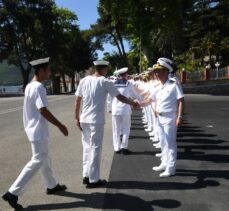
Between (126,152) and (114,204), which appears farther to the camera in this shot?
(126,152)

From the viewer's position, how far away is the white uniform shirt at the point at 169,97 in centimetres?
769

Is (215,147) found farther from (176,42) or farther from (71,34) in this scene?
(71,34)

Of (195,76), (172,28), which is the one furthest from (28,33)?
(195,76)

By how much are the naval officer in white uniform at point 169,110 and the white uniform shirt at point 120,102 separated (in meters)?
2.12

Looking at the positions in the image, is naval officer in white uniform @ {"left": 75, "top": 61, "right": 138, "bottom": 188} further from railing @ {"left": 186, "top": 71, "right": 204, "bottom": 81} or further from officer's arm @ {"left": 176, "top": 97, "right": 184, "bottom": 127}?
railing @ {"left": 186, "top": 71, "right": 204, "bottom": 81}

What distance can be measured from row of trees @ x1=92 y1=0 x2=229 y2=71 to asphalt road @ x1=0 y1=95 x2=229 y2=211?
3279 centimetres

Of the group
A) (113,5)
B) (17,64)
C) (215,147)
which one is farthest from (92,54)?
(215,147)

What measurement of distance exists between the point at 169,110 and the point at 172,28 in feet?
132

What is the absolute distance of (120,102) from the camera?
9812mm

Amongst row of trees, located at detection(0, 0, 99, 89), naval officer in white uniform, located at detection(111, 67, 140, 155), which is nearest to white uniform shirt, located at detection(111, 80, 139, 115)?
naval officer in white uniform, located at detection(111, 67, 140, 155)

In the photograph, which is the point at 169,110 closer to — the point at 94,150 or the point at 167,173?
the point at 167,173

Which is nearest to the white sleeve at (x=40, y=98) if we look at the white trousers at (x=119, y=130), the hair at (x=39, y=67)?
the hair at (x=39, y=67)

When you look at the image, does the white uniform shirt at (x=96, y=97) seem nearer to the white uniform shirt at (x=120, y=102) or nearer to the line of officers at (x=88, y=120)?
the line of officers at (x=88, y=120)

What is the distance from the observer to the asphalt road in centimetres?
611
